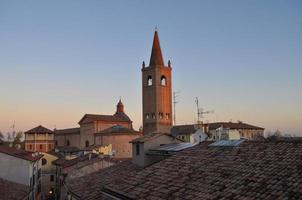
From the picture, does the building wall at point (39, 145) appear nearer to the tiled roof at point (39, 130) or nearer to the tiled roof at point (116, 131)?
the tiled roof at point (39, 130)

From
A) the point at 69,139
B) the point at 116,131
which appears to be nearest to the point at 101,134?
the point at 116,131

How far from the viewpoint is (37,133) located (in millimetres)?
58688

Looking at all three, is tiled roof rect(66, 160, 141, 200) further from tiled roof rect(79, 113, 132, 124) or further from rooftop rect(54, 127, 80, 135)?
rooftop rect(54, 127, 80, 135)

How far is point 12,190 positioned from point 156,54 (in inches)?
1696

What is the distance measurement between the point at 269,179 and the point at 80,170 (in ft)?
65.6

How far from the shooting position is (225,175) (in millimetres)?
10250

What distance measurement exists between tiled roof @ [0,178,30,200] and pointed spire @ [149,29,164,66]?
A: 3915cm

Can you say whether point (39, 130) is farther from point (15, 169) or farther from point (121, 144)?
point (15, 169)

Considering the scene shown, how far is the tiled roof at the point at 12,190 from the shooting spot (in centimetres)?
1909

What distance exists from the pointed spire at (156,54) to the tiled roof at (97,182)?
37144 millimetres

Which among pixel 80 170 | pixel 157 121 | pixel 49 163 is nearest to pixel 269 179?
pixel 80 170

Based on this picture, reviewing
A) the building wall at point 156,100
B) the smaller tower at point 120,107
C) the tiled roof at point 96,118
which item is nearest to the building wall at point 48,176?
the building wall at point 156,100

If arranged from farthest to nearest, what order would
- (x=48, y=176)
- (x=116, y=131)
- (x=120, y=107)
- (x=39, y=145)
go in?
(x=120, y=107)
(x=39, y=145)
(x=116, y=131)
(x=48, y=176)

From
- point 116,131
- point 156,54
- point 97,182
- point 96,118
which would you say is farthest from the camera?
point 96,118
